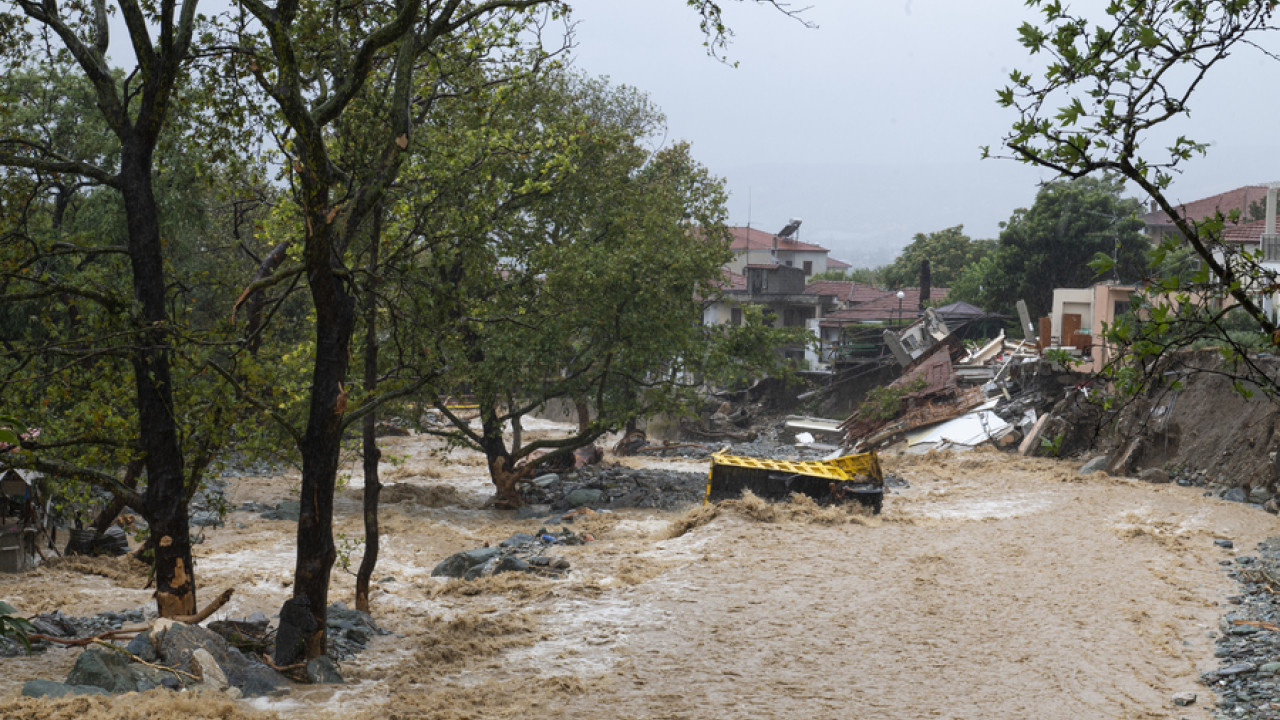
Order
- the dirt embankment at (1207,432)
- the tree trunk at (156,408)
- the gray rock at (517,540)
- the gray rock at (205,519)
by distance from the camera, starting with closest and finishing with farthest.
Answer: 1. the tree trunk at (156,408)
2. the gray rock at (517,540)
3. the gray rock at (205,519)
4. the dirt embankment at (1207,432)

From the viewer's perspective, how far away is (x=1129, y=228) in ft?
142

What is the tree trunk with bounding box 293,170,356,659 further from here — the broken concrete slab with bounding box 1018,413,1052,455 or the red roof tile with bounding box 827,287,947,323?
the red roof tile with bounding box 827,287,947,323

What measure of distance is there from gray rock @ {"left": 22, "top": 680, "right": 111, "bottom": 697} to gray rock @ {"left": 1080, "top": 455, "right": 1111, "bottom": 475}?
21565 millimetres

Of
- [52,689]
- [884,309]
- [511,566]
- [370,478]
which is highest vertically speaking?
[884,309]

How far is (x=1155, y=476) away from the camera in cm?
2145

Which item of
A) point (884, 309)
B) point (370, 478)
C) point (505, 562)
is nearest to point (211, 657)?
point (370, 478)

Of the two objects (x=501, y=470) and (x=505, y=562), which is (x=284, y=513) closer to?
(x=501, y=470)

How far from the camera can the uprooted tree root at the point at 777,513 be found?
1742 cm

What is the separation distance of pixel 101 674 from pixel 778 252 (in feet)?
210

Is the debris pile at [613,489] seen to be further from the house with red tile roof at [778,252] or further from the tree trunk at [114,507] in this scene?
the house with red tile roof at [778,252]

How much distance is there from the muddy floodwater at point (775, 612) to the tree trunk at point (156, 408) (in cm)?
113

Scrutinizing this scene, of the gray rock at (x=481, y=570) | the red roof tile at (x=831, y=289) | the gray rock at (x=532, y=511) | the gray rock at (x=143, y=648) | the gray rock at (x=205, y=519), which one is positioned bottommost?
the gray rock at (x=532, y=511)

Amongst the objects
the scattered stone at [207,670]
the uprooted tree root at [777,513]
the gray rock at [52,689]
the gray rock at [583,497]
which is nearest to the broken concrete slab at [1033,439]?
the uprooted tree root at [777,513]

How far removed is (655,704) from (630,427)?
24.7 metres
